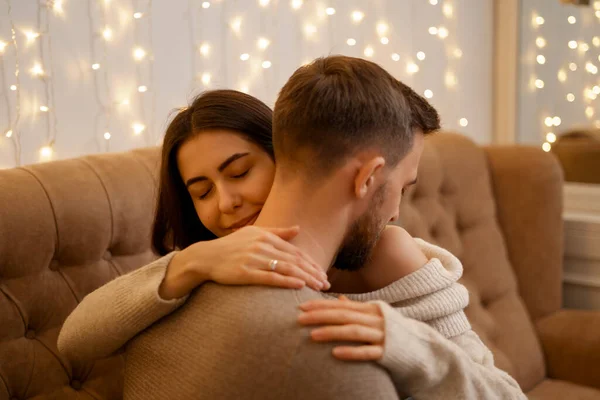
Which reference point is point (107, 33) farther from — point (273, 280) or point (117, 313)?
point (273, 280)

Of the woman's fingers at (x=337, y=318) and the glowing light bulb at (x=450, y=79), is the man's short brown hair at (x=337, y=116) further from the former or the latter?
the glowing light bulb at (x=450, y=79)

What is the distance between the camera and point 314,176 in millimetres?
1006

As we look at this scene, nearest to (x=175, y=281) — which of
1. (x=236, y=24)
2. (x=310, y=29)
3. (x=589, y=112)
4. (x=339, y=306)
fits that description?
(x=339, y=306)

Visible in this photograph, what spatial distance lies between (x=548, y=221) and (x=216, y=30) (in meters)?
1.42

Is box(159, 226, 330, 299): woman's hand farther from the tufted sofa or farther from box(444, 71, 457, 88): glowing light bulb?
box(444, 71, 457, 88): glowing light bulb

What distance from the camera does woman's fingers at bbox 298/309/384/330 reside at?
866 mm

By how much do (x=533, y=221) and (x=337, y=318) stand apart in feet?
6.37

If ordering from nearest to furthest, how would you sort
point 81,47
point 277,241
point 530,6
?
1. point 277,241
2. point 81,47
3. point 530,6

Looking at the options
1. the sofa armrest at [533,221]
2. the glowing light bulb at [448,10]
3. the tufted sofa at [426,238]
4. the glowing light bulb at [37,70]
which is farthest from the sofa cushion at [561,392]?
the glowing light bulb at [37,70]

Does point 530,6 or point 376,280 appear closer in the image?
point 376,280

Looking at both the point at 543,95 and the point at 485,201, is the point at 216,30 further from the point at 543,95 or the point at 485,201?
the point at 543,95

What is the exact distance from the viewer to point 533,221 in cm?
263

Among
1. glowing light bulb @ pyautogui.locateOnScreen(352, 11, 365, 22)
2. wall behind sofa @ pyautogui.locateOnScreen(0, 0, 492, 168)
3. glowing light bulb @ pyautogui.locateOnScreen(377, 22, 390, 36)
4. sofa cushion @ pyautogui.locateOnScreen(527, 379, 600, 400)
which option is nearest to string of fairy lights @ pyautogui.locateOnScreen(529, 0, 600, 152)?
wall behind sofa @ pyautogui.locateOnScreen(0, 0, 492, 168)

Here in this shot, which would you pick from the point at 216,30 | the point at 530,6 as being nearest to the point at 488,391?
the point at 216,30
